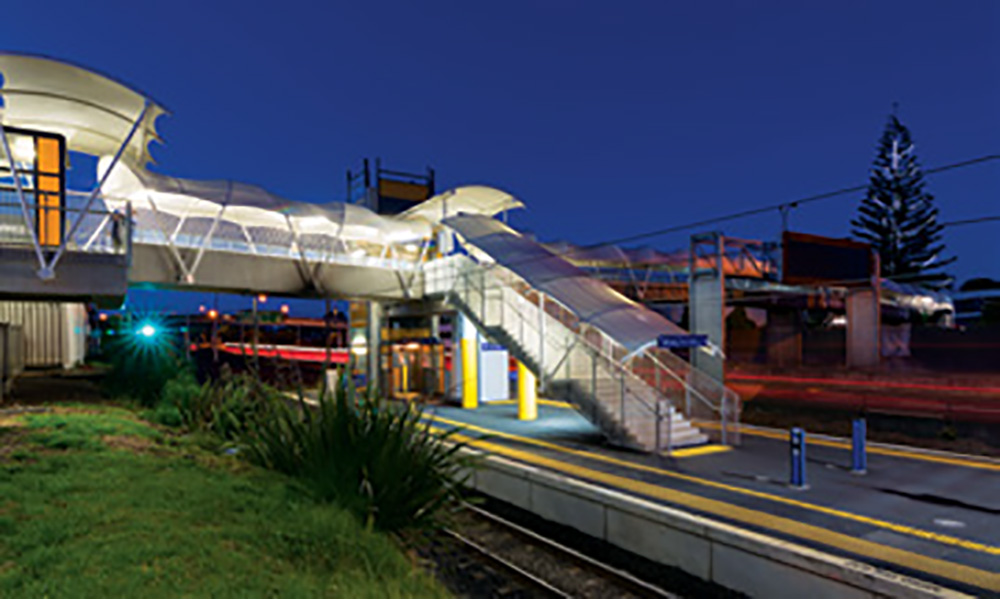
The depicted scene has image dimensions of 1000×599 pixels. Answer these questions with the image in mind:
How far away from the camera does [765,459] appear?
14945 millimetres

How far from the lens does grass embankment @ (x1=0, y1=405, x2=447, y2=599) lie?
477 centimetres

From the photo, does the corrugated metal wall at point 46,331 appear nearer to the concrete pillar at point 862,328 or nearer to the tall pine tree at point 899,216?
the concrete pillar at point 862,328

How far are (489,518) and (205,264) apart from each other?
15663 mm

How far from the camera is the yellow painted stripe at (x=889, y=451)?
14.4 m

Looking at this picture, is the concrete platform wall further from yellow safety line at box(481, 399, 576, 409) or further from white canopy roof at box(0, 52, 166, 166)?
white canopy roof at box(0, 52, 166, 166)

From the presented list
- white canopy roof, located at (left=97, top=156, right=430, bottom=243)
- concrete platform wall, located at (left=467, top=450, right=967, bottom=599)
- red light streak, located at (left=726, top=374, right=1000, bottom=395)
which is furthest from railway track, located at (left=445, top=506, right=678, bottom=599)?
white canopy roof, located at (left=97, top=156, right=430, bottom=243)

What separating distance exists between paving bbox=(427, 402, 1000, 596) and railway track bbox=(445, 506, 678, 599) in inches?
72.1

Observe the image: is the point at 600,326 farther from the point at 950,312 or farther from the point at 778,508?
the point at 950,312

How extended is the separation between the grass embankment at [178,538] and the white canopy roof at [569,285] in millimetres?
11362

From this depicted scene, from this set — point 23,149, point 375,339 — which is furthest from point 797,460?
point 375,339

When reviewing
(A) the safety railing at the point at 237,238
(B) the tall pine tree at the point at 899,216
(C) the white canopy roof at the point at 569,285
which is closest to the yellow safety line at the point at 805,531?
(C) the white canopy roof at the point at 569,285

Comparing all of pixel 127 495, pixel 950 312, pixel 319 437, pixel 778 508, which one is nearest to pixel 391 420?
pixel 319 437

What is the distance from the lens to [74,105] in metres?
16.8

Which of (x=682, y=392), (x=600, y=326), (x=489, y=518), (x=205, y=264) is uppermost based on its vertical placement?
(x=205, y=264)
